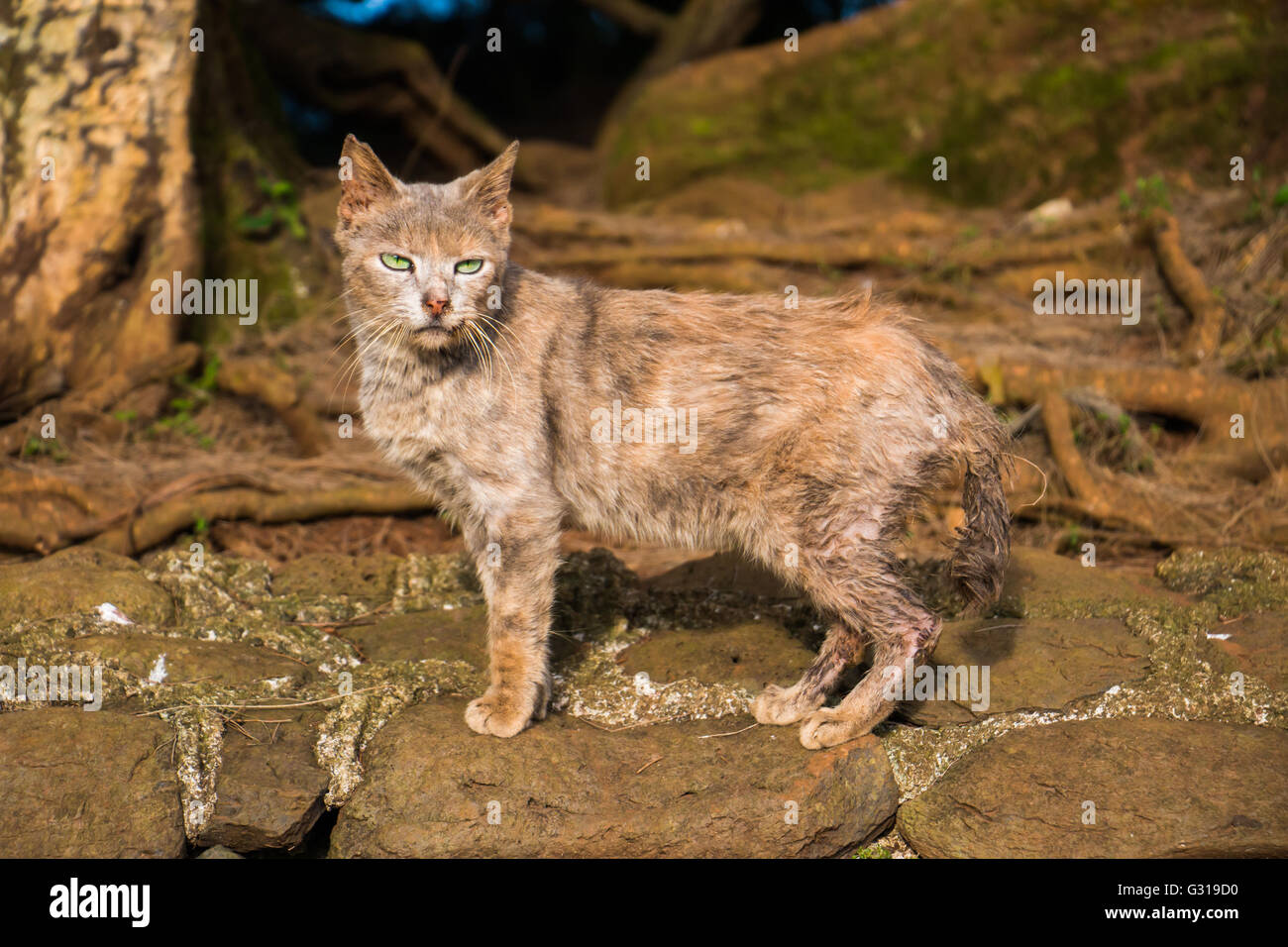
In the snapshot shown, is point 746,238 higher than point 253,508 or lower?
higher

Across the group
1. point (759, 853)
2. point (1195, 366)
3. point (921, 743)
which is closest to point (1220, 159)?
point (1195, 366)

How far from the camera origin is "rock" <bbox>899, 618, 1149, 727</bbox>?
4281mm

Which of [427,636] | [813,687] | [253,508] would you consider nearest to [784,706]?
[813,687]

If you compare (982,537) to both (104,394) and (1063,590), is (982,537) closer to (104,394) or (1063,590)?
(1063,590)

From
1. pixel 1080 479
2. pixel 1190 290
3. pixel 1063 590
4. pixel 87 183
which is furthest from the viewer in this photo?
pixel 1190 290

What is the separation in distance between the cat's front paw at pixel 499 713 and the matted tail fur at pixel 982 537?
69.2 inches

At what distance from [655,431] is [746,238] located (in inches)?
175

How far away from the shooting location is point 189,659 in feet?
14.1

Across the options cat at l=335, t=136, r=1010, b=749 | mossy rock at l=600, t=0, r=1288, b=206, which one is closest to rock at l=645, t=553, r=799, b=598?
cat at l=335, t=136, r=1010, b=749

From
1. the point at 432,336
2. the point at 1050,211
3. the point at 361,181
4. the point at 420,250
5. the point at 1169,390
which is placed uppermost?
the point at 1050,211

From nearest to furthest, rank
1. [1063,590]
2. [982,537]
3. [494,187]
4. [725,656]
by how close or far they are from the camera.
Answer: [982,537] → [494,187] → [725,656] → [1063,590]

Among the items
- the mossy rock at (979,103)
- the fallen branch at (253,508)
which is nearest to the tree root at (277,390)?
the fallen branch at (253,508)

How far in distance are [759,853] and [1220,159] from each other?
7330mm

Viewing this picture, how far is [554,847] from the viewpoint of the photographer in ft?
12.0
